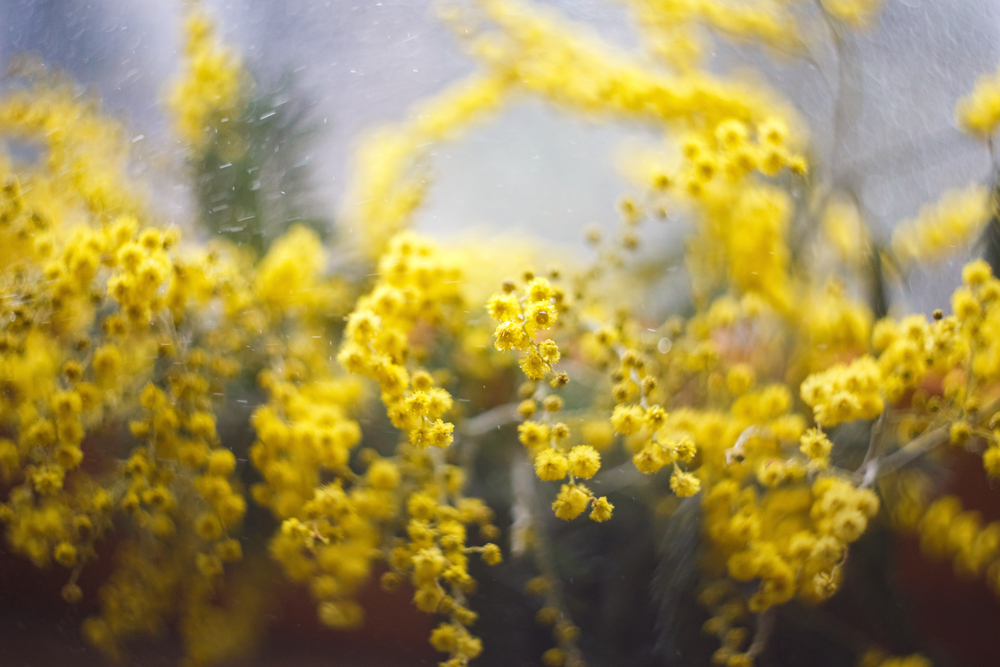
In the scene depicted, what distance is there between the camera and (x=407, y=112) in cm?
36

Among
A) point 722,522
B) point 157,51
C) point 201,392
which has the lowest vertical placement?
point 722,522

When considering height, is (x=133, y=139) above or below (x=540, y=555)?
above

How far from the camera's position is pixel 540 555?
34 cm

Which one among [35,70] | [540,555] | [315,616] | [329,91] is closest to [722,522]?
[540,555]

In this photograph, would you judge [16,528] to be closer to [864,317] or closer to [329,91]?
[329,91]

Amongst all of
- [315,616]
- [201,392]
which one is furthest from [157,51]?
[315,616]

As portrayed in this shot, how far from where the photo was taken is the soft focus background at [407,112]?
1.10 feet

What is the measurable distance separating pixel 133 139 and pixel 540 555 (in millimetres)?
326

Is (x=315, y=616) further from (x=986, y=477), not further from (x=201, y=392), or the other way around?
(x=986, y=477)

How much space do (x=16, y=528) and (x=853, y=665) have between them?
18.6 inches

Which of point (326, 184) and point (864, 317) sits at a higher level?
point (326, 184)

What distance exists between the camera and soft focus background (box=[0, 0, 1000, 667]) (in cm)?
33

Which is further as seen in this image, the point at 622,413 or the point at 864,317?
the point at 864,317

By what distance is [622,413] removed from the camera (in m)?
0.26
